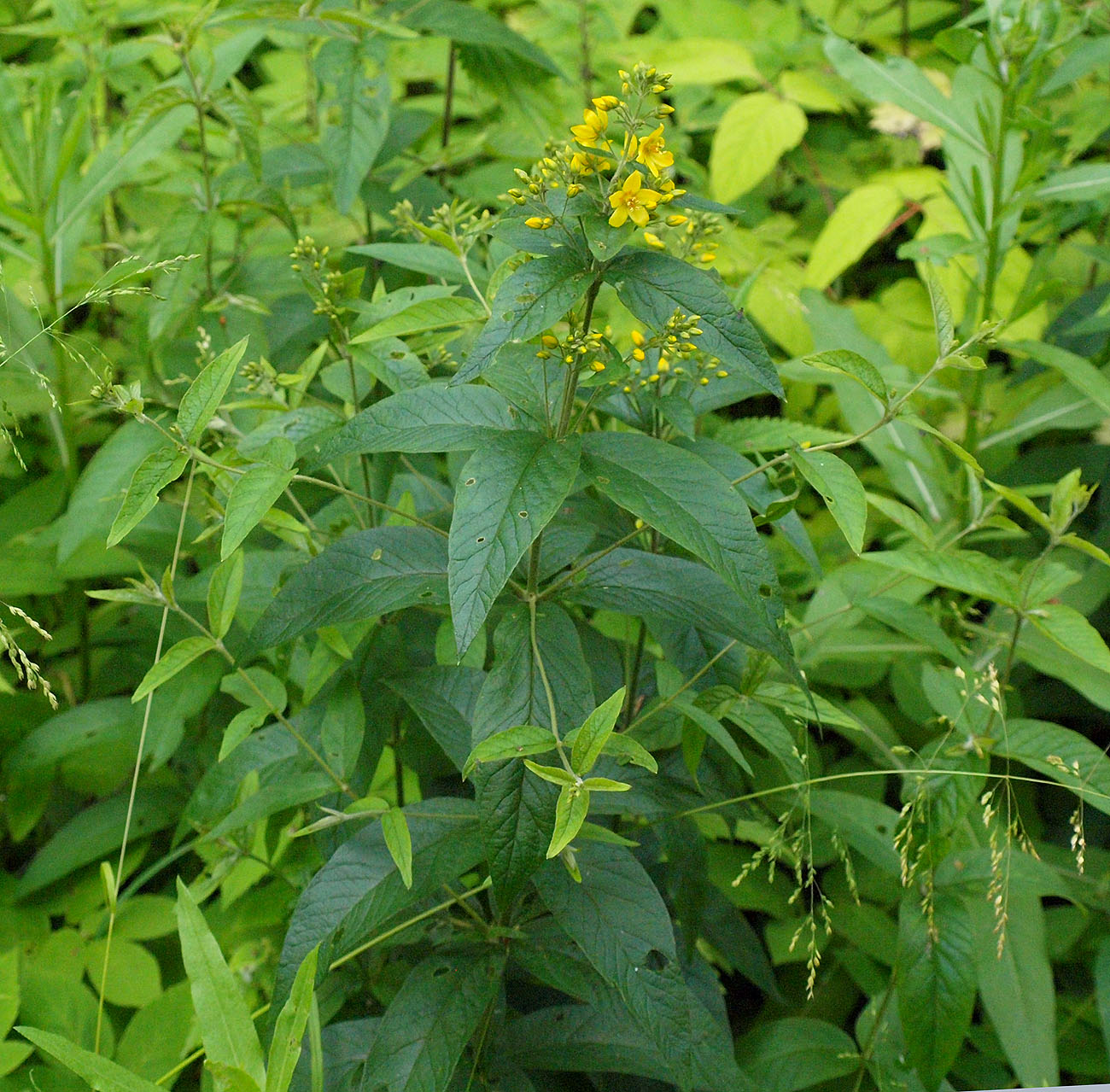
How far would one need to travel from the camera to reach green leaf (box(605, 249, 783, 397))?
0.85 metres

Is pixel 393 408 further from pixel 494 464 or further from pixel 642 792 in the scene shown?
pixel 642 792

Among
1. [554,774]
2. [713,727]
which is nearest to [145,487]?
[554,774]

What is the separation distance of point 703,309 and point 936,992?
0.80 m

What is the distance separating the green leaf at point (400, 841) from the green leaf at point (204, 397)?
38cm

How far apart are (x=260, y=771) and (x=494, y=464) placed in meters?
0.55

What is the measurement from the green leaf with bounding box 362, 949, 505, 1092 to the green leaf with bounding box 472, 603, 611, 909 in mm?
160

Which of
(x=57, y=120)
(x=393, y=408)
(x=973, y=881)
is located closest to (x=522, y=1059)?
(x=973, y=881)

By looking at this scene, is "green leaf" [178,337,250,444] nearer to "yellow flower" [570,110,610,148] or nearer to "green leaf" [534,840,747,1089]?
"yellow flower" [570,110,610,148]

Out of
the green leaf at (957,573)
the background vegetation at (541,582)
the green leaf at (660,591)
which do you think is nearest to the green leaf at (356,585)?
the background vegetation at (541,582)

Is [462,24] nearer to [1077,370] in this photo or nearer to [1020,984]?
[1077,370]

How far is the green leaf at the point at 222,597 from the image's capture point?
1.06m

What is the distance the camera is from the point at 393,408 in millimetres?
926

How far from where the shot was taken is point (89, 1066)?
2.73 feet

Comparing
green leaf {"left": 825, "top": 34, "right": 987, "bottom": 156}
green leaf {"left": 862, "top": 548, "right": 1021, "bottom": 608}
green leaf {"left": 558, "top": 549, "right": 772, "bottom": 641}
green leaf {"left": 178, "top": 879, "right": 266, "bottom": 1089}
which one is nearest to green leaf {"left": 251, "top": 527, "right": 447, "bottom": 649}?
green leaf {"left": 558, "top": 549, "right": 772, "bottom": 641}
